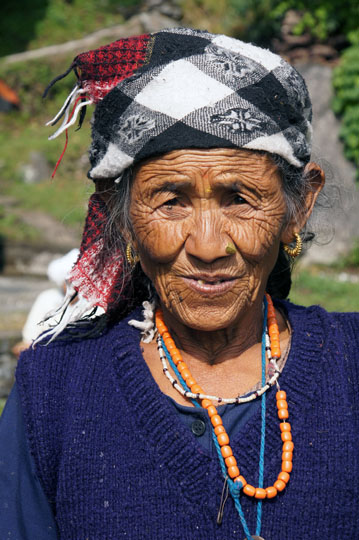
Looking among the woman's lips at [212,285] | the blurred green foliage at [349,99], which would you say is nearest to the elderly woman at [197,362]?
the woman's lips at [212,285]

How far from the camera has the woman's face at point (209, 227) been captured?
68.4 inches

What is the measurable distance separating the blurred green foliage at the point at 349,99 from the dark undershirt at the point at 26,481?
8.79m

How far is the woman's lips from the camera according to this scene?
71.1 inches

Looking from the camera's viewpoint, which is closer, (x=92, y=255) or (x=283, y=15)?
(x=92, y=255)

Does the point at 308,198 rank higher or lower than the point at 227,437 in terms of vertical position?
higher

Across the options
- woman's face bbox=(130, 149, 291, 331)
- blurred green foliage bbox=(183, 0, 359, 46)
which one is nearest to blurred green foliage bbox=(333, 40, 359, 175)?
blurred green foliage bbox=(183, 0, 359, 46)

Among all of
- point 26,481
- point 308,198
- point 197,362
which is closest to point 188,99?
point 308,198

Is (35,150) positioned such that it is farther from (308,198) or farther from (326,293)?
(308,198)

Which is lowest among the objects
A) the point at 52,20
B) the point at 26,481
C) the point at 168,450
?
the point at 26,481

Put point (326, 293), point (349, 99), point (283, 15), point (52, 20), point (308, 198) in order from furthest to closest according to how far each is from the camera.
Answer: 1. point (52, 20)
2. point (283, 15)
3. point (349, 99)
4. point (326, 293)
5. point (308, 198)

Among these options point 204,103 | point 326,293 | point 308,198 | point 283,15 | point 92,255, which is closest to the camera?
point 204,103

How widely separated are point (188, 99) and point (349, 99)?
9098 millimetres

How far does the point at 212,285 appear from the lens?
1808 millimetres

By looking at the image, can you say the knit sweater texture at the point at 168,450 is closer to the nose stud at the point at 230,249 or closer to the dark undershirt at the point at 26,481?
the dark undershirt at the point at 26,481
